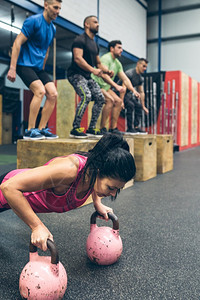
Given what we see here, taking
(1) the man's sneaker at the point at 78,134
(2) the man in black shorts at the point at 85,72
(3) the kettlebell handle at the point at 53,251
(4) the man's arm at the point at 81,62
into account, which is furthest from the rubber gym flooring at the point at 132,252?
(4) the man's arm at the point at 81,62

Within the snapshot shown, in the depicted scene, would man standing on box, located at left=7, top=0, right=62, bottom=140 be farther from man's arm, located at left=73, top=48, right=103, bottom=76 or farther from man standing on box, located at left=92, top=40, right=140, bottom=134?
man standing on box, located at left=92, top=40, right=140, bottom=134

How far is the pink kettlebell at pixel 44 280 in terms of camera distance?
933 mm

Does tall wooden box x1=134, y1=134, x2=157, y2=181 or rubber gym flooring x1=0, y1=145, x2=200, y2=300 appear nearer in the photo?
rubber gym flooring x1=0, y1=145, x2=200, y2=300

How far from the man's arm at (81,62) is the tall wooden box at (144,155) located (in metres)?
0.79

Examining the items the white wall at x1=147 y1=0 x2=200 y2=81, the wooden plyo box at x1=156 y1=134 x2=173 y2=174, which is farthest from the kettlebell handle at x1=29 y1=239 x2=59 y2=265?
the white wall at x1=147 y1=0 x2=200 y2=81

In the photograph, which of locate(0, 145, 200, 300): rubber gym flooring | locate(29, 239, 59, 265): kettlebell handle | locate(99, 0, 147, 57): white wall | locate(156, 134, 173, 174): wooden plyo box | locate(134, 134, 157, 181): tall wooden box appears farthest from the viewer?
locate(99, 0, 147, 57): white wall

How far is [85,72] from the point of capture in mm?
2883

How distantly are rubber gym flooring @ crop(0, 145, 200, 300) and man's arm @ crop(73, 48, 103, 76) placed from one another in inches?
47.6

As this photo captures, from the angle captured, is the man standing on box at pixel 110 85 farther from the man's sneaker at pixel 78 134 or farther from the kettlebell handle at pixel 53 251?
the kettlebell handle at pixel 53 251

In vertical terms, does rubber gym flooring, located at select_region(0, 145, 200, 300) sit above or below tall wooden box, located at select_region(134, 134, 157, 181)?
below

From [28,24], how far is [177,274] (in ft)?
6.77

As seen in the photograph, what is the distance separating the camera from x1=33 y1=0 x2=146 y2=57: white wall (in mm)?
5926

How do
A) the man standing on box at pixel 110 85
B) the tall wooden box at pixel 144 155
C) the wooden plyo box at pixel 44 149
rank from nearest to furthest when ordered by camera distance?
the wooden plyo box at pixel 44 149
the tall wooden box at pixel 144 155
the man standing on box at pixel 110 85

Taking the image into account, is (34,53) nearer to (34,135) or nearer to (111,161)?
(34,135)
